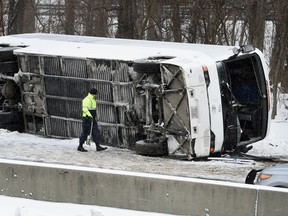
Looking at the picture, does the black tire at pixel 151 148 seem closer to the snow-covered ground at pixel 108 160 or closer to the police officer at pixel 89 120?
the snow-covered ground at pixel 108 160

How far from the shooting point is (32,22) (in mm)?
37875

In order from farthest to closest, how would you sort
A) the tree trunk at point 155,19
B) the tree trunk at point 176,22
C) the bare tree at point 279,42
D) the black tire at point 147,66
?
1. the tree trunk at point 155,19
2. the tree trunk at point 176,22
3. the bare tree at point 279,42
4. the black tire at point 147,66

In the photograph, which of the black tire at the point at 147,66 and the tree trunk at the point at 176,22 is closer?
the black tire at the point at 147,66

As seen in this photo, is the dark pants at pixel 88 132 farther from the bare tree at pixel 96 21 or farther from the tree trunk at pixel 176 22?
the bare tree at pixel 96 21

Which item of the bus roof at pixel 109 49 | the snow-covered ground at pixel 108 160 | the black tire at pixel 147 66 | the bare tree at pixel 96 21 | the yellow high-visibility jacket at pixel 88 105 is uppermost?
the bare tree at pixel 96 21

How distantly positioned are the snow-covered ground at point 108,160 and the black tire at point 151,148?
125mm

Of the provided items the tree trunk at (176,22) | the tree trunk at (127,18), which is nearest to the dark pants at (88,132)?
the tree trunk at (127,18)

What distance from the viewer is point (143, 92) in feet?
42.5

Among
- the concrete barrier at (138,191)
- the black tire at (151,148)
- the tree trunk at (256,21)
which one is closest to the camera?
the concrete barrier at (138,191)

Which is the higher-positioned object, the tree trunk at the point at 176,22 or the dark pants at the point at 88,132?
the tree trunk at the point at 176,22

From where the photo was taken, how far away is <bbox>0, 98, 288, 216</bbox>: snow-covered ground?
8719mm

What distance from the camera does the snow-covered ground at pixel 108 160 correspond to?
28.6ft

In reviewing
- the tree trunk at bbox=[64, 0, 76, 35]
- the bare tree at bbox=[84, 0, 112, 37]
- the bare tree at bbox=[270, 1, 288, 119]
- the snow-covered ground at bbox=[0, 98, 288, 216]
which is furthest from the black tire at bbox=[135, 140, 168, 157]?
the tree trunk at bbox=[64, 0, 76, 35]

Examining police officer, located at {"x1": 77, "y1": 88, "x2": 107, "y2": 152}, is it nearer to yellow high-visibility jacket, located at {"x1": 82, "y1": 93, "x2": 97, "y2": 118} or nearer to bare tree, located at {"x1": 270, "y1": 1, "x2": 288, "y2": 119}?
yellow high-visibility jacket, located at {"x1": 82, "y1": 93, "x2": 97, "y2": 118}
